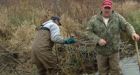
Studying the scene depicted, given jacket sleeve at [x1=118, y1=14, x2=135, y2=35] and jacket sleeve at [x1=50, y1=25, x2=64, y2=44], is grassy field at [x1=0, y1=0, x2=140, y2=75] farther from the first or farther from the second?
jacket sleeve at [x1=118, y1=14, x2=135, y2=35]

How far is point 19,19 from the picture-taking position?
13.8 metres

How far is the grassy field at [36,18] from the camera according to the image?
442 inches

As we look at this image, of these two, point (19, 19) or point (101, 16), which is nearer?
point (101, 16)

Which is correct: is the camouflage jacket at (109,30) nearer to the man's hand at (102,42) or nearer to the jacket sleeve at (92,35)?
the jacket sleeve at (92,35)

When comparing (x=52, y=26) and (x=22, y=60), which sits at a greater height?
(x=52, y=26)

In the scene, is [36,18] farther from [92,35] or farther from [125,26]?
[125,26]

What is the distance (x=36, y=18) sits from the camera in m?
13.6

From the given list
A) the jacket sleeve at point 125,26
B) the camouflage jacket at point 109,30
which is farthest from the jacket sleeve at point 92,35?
the jacket sleeve at point 125,26

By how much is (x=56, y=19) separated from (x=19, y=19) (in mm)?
5304

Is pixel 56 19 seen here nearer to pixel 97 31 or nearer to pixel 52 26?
pixel 52 26

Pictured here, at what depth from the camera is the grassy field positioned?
1123cm

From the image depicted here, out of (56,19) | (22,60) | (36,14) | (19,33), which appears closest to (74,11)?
(36,14)

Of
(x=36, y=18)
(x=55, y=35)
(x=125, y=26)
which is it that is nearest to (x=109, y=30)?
(x=125, y=26)

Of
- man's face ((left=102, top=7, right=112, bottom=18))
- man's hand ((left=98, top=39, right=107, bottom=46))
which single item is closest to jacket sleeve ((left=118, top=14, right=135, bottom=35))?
man's face ((left=102, top=7, right=112, bottom=18))
